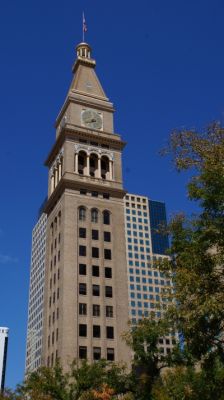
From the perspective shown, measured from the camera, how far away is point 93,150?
7850 centimetres

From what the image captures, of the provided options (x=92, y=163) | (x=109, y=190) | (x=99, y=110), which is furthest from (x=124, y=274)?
(x=99, y=110)

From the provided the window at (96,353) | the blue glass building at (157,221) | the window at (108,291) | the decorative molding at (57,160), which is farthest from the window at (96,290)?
the blue glass building at (157,221)

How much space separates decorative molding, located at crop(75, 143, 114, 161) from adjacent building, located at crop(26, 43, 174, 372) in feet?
0.53

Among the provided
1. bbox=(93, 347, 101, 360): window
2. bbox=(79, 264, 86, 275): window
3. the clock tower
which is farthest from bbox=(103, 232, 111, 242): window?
bbox=(93, 347, 101, 360): window

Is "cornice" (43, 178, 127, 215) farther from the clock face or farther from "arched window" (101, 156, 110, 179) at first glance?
the clock face

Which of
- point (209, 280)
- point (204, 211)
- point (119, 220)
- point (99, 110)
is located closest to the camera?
point (209, 280)

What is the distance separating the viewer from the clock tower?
207 ft

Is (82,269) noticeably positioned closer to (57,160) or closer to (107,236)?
(107,236)

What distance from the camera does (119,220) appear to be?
7425 cm

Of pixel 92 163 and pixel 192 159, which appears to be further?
pixel 92 163

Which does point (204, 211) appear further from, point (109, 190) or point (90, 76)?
point (90, 76)

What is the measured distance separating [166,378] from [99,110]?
164 feet

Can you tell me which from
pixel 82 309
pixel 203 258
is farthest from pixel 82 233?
pixel 203 258

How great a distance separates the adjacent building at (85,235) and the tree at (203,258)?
84.5 feet
